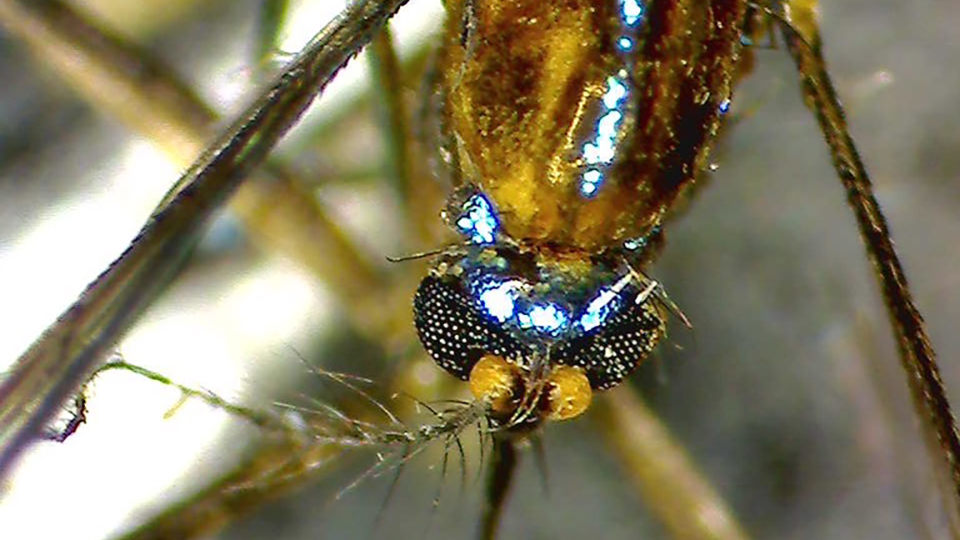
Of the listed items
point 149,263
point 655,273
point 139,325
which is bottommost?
point 149,263

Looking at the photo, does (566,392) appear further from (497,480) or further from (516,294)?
(497,480)

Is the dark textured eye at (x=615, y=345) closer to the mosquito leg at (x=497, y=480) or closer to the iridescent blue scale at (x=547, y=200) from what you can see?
the iridescent blue scale at (x=547, y=200)

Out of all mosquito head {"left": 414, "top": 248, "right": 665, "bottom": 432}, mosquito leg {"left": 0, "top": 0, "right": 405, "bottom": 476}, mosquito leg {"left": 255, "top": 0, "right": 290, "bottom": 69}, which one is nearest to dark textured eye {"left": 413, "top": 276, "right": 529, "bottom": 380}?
mosquito head {"left": 414, "top": 248, "right": 665, "bottom": 432}

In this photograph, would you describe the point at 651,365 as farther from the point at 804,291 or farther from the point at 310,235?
the point at 310,235

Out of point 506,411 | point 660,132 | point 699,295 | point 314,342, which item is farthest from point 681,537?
point 660,132

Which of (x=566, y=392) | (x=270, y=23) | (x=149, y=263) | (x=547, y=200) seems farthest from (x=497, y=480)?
(x=270, y=23)
